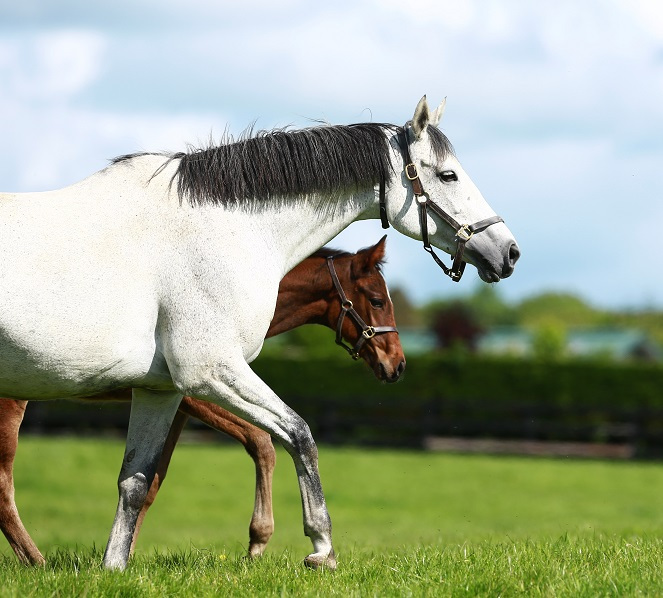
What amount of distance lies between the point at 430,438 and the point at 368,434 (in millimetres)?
1758

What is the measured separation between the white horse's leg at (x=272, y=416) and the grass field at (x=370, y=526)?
214 mm

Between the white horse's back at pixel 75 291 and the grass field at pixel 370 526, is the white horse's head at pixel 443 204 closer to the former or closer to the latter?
the white horse's back at pixel 75 291

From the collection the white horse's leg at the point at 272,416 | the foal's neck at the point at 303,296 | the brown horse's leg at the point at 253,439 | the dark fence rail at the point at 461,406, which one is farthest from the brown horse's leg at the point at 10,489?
the dark fence rail at the point at 461,406

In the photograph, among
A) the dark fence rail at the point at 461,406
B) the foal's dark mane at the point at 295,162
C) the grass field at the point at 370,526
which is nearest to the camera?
the grass field at the point at 370,526

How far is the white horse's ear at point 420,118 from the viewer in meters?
5.35

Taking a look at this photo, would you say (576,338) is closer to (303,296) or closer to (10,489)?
(303,296)

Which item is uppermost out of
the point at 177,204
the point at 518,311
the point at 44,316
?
the point at 177,204

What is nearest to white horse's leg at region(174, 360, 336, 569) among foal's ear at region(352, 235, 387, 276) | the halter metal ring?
the halter metal ring

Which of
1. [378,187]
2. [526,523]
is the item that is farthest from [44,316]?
[526,523]

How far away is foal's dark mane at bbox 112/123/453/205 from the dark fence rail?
1838 centimetres

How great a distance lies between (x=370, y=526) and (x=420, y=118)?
11207 millimetres

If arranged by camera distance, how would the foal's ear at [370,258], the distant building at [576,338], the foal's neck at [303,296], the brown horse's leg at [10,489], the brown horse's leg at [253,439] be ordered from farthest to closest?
1. the distant building at [576,338]
2. the foal's ear at [370,258]
3. the foal's neck at [303,296]
4. the brown horse's leg at [10,489]
5. the brown horse's leg at [253,439]

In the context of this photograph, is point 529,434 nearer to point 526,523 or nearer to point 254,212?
point 526,523

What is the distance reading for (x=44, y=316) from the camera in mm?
4750
